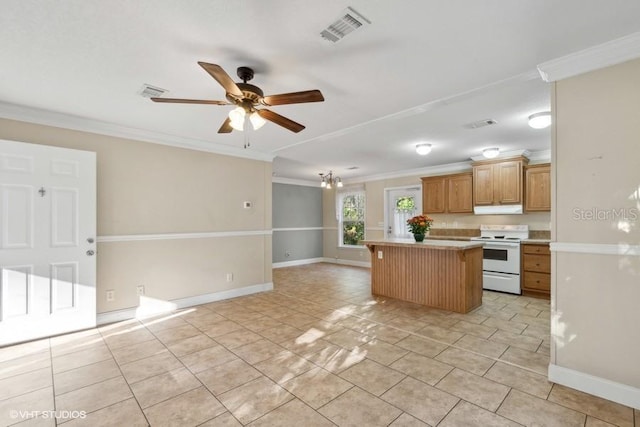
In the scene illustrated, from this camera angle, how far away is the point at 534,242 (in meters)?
4.91

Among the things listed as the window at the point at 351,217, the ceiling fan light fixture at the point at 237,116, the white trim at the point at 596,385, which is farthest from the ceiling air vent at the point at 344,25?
the window at the point at 351,217

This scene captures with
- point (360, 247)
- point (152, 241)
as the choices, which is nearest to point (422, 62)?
point (152, 241)

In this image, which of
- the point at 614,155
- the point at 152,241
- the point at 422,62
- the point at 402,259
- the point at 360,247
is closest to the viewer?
the point at 614,155

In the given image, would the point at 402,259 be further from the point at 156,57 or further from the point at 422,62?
the point at 156,57

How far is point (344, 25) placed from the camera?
6.18 ft

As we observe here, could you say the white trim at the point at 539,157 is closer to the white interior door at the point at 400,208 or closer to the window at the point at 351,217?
the white interior door at the point at 400,208

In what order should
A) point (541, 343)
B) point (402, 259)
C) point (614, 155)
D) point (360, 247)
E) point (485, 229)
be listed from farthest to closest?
point (360, 247), point (485, 229), point (402, 259), point (541, 343), point (614, 155)

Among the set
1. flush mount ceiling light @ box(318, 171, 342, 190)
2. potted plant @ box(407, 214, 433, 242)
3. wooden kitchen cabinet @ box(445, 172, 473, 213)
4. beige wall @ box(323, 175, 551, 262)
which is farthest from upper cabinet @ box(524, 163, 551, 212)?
flush mount ceiling light @ box(318, 171, 342, 190)

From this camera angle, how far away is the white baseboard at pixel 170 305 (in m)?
3.76

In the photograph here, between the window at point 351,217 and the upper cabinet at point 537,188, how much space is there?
4050 mm

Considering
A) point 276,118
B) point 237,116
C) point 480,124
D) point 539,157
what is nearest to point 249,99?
point 237,116

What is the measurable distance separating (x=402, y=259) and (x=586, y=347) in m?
2.57

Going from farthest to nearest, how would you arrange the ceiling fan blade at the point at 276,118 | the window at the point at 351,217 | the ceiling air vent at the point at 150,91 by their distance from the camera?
the window at the point at 351,217, the ceiling air vent at the point at 150,91, the ceiling fan blade at the point at 276,118

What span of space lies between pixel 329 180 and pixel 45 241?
18.6ft
